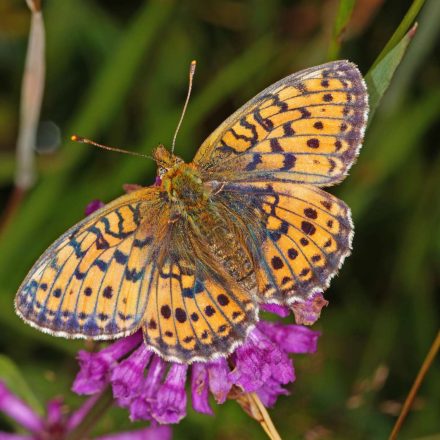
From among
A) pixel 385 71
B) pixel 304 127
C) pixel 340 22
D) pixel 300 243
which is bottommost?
pixel 300 243

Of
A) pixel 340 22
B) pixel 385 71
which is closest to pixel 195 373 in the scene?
pixel 385 71

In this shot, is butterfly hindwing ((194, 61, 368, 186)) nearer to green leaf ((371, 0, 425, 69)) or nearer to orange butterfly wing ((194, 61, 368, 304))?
orange butterfly wing ((194, 61, 368, 304))

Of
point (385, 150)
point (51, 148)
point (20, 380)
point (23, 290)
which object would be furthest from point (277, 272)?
point (51, 148)

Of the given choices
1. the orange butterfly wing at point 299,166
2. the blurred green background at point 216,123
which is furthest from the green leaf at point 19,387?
the orange butterfly wing at point 299,166

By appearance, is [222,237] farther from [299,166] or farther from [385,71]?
[385,71]

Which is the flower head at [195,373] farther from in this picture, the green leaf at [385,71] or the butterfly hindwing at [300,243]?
the green leaf at [385,71]

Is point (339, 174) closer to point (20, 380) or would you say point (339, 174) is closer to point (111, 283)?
point (111, 283)

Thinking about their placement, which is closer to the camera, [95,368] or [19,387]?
[95,368]

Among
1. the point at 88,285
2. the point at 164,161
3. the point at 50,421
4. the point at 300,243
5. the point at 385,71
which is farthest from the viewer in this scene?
the point at 50,421
